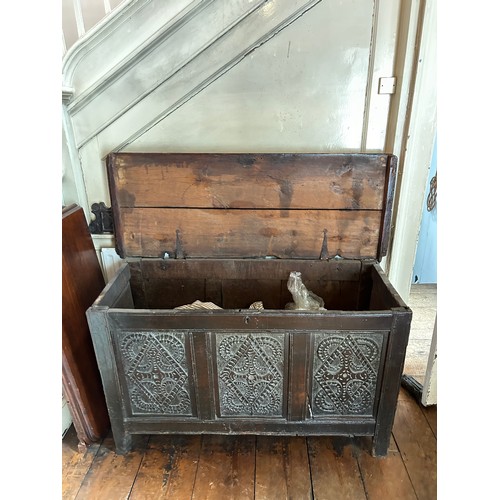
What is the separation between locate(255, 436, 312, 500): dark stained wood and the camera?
44.4 inches

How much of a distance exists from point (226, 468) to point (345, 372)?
0.53 meters

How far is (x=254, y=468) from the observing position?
1211 mm

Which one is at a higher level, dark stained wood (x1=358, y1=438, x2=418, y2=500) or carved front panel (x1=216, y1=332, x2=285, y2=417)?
carved front panel (x1=216, y1=332, x2=285, y2=417)

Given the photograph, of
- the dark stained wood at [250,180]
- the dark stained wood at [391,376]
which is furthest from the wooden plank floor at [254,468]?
the dark stained wood at [250,180]

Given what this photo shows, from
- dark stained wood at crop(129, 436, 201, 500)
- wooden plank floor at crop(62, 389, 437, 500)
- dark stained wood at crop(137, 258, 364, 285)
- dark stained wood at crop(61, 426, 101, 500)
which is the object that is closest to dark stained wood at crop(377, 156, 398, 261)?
dark stained wood at crop(137, 258, 364, 285)

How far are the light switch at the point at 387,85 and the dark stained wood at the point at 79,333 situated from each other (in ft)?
3.89

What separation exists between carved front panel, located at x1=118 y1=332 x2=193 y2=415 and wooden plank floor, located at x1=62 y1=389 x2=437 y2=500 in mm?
209

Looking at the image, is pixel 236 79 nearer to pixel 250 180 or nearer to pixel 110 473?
pixel 250 180

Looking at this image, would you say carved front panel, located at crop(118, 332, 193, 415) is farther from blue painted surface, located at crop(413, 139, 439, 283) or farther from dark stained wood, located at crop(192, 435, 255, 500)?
blue painted surface, located at crop(413, 139, 439, 283)

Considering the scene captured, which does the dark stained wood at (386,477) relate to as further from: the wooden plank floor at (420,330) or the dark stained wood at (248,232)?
the dark stained wood at (248,232)

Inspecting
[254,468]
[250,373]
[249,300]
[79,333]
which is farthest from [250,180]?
[254,468]

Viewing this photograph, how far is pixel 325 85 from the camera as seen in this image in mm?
1259

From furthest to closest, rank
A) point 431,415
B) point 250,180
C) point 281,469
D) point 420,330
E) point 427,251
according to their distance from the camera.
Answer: point 427,251 → point 420,330 → point 431,415 → point 250,180 → point 281,469
